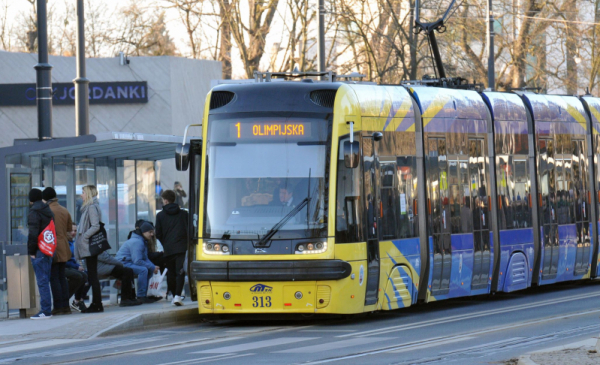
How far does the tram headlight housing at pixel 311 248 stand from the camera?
12734 mm

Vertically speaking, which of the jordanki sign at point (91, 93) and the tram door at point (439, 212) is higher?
the jordanki sign at point (91, 93)

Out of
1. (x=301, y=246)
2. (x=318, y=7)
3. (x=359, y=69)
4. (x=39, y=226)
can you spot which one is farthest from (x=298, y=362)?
(x=359, y=69)

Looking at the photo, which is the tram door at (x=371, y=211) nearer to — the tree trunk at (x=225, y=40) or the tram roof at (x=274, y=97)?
the tram roof at (x=274, y=97)

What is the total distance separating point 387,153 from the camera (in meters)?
14.1

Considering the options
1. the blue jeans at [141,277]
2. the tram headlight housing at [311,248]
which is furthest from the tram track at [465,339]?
the blue jeans at [141,277]

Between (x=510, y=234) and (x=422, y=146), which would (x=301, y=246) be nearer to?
(x=422, y=146)

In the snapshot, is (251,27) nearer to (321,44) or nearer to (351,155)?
(321,44)

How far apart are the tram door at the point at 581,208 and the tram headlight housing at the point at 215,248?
7.55m

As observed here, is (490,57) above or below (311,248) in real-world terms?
above

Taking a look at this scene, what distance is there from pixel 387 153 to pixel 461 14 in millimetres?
24591

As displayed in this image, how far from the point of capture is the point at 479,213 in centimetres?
1591

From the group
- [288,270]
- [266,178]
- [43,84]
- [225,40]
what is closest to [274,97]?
[266,178]

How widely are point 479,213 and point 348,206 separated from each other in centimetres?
347

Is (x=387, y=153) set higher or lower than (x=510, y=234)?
higher
